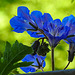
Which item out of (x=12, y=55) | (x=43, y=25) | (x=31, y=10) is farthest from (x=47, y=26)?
(x=31, y=10)

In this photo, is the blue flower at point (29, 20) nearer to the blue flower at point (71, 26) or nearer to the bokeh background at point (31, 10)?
the blue flower at point (71, 26)

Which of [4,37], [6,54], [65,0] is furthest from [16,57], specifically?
[65,0]

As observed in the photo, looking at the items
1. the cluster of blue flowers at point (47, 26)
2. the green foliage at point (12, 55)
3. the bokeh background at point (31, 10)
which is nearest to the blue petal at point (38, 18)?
the cluster of blue flowers at point (47, 26)

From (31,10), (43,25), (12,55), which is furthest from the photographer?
(31,10)

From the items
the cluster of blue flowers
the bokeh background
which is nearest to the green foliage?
the cluster of blue flowers

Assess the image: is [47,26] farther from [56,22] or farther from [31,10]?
[31,10]

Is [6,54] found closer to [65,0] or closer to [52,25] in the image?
[52,25]

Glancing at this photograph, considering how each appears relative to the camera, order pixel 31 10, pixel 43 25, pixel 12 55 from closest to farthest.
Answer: pixel 12 55
pixel 43 25
pixel 31 10
